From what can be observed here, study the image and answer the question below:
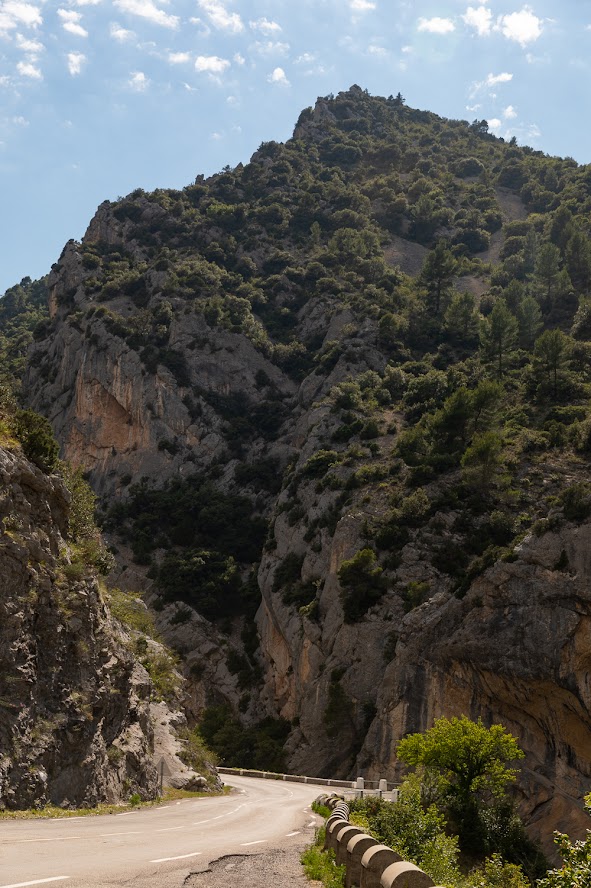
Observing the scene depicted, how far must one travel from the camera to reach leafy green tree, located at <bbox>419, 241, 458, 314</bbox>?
106500 millimetres

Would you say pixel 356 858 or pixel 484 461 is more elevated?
pixel 484 461

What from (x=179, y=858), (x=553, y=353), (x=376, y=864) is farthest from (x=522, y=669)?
(x=376, y=864)

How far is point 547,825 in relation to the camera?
39.7 metres

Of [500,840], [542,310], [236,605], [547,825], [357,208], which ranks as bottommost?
[547,825]

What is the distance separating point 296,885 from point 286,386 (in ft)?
295

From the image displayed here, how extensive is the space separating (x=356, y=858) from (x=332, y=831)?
3.60m

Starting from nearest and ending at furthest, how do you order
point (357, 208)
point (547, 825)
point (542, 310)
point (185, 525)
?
1. point (547, 825)
2. point (185, 525)
3. point (542, 310)
4. point (357, 208)

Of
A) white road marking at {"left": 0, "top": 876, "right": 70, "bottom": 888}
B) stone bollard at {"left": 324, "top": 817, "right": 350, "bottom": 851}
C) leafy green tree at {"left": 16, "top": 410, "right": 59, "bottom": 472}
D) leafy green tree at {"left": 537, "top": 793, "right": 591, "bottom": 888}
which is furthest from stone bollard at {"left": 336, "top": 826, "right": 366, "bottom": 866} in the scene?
leafy green tree at {"left": 16, "top": 410, "right": 59, "bottom": 472}

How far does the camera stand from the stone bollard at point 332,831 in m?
14.0

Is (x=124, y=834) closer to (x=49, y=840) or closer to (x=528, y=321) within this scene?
(x=49, y=840)

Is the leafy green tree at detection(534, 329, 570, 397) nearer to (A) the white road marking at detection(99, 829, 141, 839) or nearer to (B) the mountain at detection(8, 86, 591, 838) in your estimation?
(B) the mountain at detection(8, 86, 591, 838)

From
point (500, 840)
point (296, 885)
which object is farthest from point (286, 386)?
point (296, 885)

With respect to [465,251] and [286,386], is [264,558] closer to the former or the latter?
[286,386]

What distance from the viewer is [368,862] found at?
30.7ft
